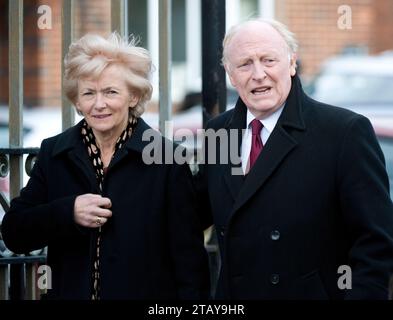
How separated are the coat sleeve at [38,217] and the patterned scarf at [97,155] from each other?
117mm

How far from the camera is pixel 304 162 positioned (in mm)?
3309

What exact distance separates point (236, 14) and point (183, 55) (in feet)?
3.71

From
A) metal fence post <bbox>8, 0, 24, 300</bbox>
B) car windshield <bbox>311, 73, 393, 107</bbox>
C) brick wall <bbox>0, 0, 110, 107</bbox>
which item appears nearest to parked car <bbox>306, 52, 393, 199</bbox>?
car windshield <bbox>311, 73, 393, 107</bbox>

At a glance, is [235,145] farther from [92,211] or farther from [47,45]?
[47,45]

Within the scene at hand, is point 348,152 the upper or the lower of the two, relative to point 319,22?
lower

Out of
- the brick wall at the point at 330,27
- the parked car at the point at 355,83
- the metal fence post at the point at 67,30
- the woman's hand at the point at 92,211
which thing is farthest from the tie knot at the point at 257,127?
the brick wall at the point at 330,27

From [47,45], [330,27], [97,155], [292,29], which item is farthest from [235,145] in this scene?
[330,27]

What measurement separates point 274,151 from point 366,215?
Result: 384 millimetres

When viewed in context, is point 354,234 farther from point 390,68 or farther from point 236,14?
point 236,14

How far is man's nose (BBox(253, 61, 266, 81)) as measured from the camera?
3320mm

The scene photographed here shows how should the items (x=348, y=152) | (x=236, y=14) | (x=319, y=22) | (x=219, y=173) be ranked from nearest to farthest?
1. (x=348, y=152)
2. (x=219, y=173)
3. (x=319, y=22)
4. (x=236, y=14)

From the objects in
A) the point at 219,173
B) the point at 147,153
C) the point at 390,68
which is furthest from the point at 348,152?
the point at 390,68
